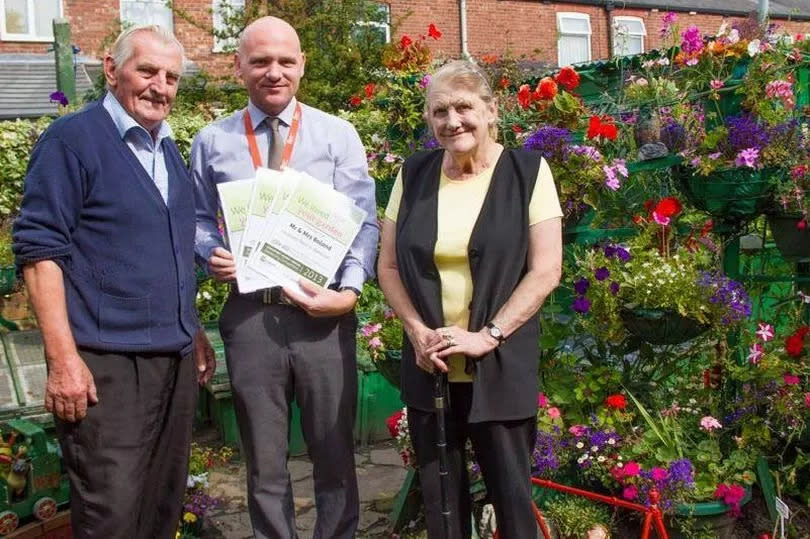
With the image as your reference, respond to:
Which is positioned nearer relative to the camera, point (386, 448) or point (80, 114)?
point (80, 114)

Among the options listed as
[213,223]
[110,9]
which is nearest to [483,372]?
[213,223]

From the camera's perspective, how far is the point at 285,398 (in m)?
2.95

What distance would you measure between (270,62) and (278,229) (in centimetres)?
56

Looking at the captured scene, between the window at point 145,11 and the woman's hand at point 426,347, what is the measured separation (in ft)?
49.5

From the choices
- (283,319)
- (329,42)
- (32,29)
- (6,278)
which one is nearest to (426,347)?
(283,319)

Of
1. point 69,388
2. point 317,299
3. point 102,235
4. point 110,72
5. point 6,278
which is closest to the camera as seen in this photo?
point 69,388

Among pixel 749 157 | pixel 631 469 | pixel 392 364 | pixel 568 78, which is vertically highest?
pixel 568 78

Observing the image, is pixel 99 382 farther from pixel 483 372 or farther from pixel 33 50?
pixel 33 50

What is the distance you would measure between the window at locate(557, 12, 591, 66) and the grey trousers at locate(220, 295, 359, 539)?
1963 centimetres

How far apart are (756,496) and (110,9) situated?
1538 cm

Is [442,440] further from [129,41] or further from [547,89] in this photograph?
[547,89]

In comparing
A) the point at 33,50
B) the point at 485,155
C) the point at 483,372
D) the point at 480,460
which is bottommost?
the point at 480,460

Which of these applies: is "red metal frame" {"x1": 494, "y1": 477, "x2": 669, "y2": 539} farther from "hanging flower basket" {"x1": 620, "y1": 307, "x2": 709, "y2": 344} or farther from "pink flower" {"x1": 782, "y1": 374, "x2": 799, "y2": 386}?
"pink flower" {"x1": 782, "y1": 374, "x2": 799, "y2": 386}

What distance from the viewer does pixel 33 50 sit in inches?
628
